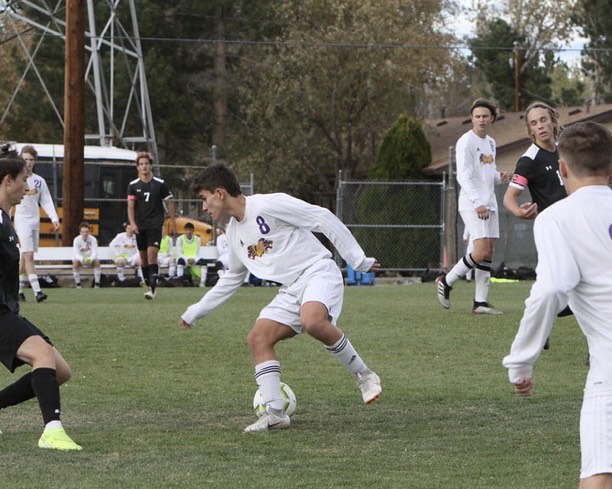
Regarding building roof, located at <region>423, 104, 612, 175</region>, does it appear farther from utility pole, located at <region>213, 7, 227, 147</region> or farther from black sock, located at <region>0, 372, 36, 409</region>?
black sock, located at <region>0, 372, 36, 409</region>

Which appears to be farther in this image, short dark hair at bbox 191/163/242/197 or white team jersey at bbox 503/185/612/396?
short dark hair at bbox 191/163/242/197

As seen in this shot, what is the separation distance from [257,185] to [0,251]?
37101 mm

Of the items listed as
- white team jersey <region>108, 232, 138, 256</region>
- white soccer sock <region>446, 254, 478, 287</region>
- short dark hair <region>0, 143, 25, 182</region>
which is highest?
short dark hair <region>0, 143, 25, 182</region>

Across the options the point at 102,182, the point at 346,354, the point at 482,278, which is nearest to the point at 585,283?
the point at 346,354

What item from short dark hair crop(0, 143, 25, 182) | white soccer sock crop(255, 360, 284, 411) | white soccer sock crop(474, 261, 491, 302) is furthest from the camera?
white soccer sock crop(474, 261, 491, 302)

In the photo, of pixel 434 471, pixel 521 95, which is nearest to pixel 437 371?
pixel 434 471

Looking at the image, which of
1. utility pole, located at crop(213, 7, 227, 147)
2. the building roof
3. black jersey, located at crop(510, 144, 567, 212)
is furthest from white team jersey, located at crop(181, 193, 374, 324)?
utility pole, located at crop(213, 7, 227, 147)

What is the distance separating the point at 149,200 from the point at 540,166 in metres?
8.82

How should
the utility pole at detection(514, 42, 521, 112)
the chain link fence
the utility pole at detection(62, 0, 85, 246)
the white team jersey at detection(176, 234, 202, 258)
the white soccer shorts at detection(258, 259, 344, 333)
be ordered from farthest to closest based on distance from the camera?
the utility pole at detection(514, 42, 521, 112), the chain link fence, the utility pole at detection(62, 0, 85, 246), the white team jersey at detection(176, 234, 202, 258), the white soccer shorts at detection(258, 259, 344, 333)

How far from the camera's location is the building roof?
40.8 meters

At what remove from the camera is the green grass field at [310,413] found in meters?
6.18

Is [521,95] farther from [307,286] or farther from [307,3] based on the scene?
[307,286]

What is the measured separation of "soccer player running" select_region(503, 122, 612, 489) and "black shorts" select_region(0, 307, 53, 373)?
332 centimetres

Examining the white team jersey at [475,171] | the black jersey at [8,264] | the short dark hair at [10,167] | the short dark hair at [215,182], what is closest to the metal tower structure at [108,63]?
the white team jersey at [475,171]
